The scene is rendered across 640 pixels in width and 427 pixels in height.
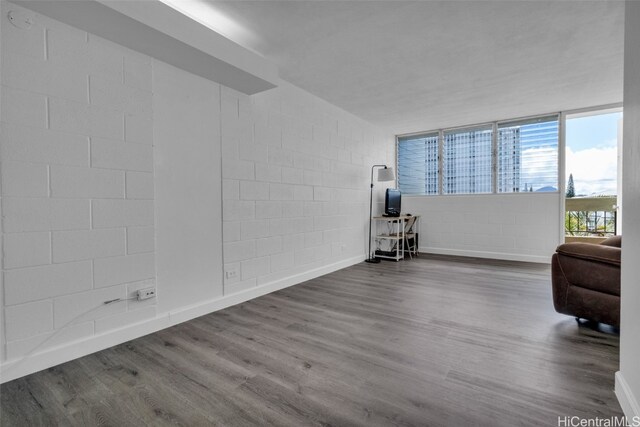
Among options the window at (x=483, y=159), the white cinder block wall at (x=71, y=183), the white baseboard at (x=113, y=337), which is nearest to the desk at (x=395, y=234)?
the window at (x=483, y=159)

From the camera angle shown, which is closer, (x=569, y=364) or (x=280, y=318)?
(x=569, y=364)

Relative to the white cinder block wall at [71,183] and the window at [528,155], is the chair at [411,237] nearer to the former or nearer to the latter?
the window at [528,155]

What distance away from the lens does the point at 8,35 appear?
173 centimetres

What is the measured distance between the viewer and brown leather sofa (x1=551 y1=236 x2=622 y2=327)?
2.16 metres

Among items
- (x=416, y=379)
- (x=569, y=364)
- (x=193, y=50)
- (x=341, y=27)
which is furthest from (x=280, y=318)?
(x=341, y=27)

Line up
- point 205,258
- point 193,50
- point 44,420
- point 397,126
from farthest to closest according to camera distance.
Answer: point 397,126 < point 205,258 < point 193,50 < point 44,420

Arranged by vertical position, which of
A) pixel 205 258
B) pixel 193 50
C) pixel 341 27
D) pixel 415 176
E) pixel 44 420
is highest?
pixel 341 27

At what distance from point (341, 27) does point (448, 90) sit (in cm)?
207

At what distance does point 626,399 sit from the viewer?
53.1 inches

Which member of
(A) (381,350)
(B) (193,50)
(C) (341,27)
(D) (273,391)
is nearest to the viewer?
(D) (273,391)

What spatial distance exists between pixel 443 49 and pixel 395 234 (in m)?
3.71

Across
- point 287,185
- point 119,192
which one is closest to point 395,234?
point 287,185

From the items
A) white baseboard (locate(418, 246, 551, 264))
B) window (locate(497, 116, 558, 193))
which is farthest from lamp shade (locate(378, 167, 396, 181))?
window (locate(497, 116, 558, 193))

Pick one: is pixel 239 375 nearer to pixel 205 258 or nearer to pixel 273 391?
pixel 273 391
